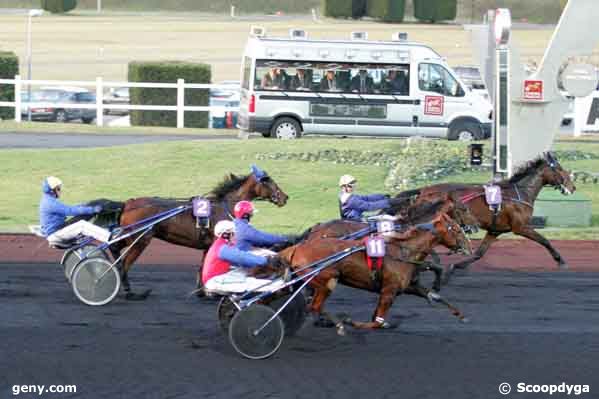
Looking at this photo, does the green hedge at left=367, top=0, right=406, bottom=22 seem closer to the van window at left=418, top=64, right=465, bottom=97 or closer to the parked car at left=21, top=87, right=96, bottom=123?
the parked car at left=21, top=87, right=96, bottom=123

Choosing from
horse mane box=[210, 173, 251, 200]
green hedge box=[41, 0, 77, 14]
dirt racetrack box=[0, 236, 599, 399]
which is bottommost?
dirt racetrack box=[0, 236, 599, 399]

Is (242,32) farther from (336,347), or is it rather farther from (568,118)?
(336,347)

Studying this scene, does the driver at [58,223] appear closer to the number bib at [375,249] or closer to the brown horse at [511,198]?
the number bib at [375,249]

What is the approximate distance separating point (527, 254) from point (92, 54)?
4974 centimetres

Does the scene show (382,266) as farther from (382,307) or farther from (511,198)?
(511,198)

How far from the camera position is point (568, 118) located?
112ft

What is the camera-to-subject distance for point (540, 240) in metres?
14.8

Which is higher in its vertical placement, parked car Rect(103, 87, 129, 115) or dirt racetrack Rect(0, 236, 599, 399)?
parked car Rect(103, 87, 129, 115)

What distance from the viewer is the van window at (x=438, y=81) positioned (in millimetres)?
28500

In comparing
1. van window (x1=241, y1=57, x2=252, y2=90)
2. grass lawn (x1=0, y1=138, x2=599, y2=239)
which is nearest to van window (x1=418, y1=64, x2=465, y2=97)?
van window (x1=241, y1=57, x2=252, y2=90)

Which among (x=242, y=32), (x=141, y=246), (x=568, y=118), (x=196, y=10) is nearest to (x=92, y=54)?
(x=242, y=32)

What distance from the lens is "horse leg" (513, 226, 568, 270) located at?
47.9 feet

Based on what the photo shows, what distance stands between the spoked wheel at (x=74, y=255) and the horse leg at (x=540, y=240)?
534 centimetres

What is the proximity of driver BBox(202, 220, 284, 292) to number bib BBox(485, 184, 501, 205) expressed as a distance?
4.54 m
